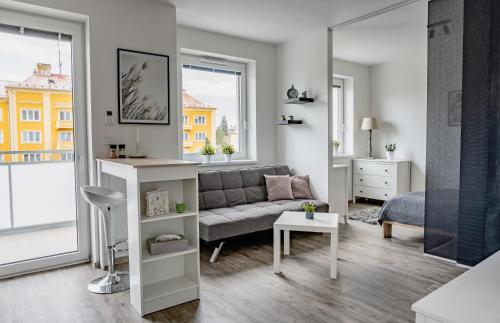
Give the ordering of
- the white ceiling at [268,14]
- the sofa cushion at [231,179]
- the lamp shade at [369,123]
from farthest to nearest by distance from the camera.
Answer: the lamp shade at [369,123] → the sofa cushion at [231,179] → the white ceiling at [268,14]

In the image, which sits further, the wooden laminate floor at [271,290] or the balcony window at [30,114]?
the balcony window at [30,114]

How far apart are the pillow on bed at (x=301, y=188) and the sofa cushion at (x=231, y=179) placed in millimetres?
786

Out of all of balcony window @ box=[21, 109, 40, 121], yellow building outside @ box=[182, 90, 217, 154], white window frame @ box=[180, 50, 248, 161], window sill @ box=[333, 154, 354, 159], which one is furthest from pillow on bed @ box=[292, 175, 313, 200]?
balcony window @ box=[21, 109, 40, 121]

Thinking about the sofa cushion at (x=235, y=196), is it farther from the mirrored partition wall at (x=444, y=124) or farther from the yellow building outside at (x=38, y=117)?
the mirrored partition wall at (x=444, y=124)

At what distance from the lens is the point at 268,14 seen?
13.2 ft

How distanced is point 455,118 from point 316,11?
1955mm

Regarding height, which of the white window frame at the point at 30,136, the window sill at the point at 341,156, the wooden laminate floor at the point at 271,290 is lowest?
the wooden laminate floor at the point at 271,290

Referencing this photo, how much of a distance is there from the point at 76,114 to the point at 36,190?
843 mm

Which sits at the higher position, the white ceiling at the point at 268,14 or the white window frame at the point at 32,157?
the white ceiling at the point at 268,14

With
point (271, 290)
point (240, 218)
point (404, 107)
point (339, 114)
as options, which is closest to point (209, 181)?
point (240, 218)

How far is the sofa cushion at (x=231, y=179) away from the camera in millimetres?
4449

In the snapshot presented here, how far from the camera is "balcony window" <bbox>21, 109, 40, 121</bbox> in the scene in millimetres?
3189

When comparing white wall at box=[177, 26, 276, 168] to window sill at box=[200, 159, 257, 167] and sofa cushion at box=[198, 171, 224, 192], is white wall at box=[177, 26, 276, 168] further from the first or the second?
sofa cushion at box=[198, 171, 224, 192]

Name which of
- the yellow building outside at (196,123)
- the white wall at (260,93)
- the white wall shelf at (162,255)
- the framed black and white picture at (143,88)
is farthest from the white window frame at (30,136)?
the white wall at (260,93)
